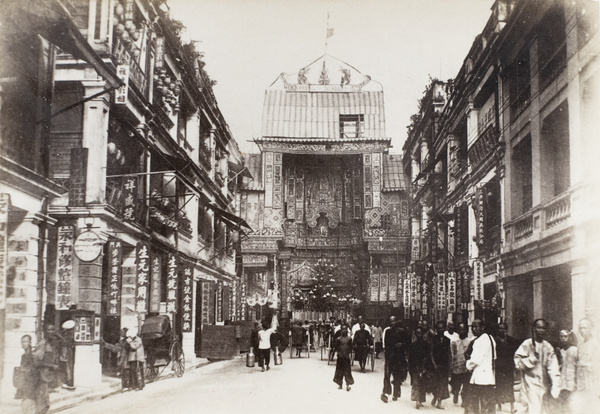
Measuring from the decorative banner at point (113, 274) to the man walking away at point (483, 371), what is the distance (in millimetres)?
9799

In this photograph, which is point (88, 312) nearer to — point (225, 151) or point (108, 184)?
point (108, 184)

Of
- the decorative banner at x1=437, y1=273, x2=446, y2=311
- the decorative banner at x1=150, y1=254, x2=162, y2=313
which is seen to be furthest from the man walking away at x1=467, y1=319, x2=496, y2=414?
the decorative banner at x1=437, y1=273, x2=446, y2=311

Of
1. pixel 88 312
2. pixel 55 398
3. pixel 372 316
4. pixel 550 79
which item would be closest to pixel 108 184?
pixel 88 312

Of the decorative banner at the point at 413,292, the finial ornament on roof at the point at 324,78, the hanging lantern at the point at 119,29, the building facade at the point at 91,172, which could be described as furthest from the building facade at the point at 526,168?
the finial ornament on roof at the point at 324,78

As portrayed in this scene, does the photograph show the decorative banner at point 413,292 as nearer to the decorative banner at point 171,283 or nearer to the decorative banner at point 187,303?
the decorative banner at point 187,303

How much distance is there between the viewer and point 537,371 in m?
11.4

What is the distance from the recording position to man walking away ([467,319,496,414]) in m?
12.1

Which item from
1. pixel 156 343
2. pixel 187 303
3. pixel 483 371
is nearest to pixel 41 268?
pixel 156 343

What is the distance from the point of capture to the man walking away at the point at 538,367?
11.2 m

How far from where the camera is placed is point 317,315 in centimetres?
4475

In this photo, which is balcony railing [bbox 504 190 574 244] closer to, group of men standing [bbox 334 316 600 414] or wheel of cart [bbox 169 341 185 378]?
group of men standing [bbox 334 316 600 414]

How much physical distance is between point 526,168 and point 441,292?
28.4 ft

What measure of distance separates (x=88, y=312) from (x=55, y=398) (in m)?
2.86

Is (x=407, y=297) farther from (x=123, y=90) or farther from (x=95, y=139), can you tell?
(x=95, y=139)
